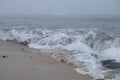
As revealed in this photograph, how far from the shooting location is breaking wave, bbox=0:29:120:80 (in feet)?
30.7

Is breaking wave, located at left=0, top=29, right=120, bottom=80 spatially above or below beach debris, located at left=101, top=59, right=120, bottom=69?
below

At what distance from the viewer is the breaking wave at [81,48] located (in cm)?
936

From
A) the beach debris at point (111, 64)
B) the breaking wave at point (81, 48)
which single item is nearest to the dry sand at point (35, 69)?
the breaking wave at point (81, 48)

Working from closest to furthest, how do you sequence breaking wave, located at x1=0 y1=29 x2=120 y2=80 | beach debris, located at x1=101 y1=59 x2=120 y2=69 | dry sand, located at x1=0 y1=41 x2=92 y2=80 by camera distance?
dry sand, located at x1=0 y1=41 x2=92 y2=80 < beach debris, located at x1=101 y1=59 x2=120 y2=69 < breaking wave, located at x1=0 y1=29 x2=120 y2=80

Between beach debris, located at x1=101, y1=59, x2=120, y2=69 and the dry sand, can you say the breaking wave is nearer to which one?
beach debris, located at x1=101, y1=59, x2=120, y2=69

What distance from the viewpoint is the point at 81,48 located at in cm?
1366

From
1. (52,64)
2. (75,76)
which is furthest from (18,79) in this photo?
(52,64)

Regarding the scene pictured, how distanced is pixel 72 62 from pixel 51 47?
15.8 feet

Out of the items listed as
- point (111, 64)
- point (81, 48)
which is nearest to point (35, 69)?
point (111, 64)

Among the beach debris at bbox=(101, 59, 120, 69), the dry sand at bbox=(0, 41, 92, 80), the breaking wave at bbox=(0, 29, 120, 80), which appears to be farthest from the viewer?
the breaking wave at bbox=(0, 29, 120, 80)

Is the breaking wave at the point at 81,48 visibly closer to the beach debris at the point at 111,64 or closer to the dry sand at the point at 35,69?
the beach debris at the point at 111,64

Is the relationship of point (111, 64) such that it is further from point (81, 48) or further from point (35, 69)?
point (81, 48)

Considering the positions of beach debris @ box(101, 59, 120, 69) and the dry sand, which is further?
beach debris @ box(101, 59, 120, 69)

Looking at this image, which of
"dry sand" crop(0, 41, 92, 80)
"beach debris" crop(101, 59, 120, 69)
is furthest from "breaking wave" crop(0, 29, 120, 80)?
"dry sand" crop(0, 41, 92, 80)
